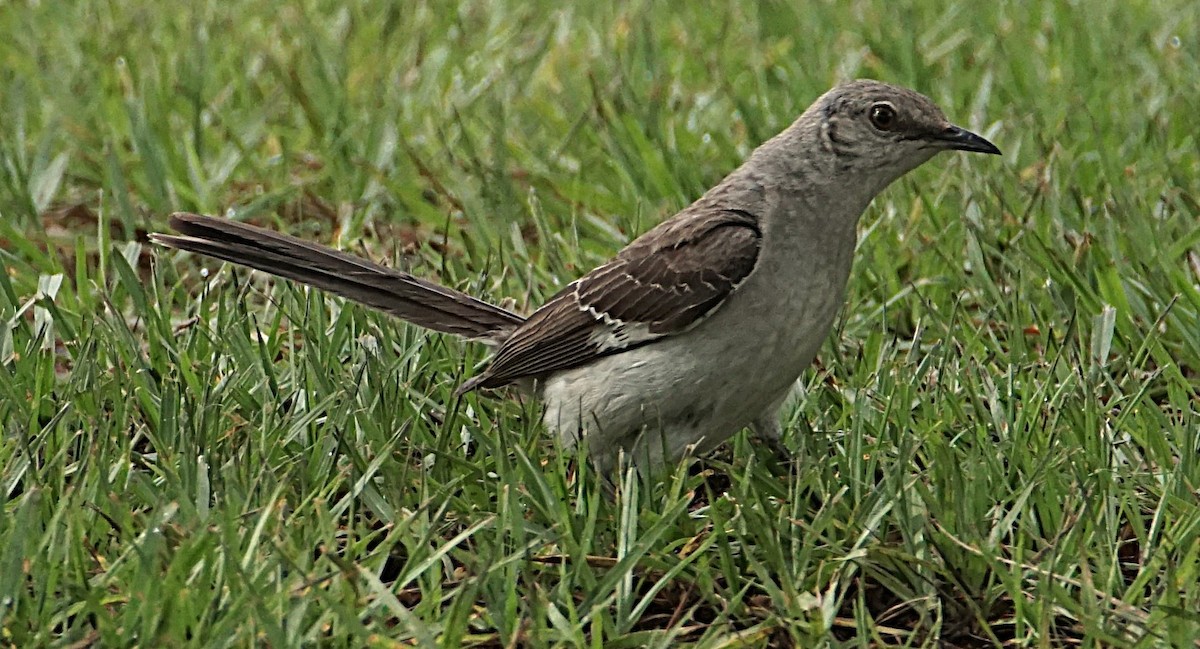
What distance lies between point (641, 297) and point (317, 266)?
97cm

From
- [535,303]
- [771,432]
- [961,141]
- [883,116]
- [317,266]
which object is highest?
[317,266]

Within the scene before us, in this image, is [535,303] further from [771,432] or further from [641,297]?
[771,432]

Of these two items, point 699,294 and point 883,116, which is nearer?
point 699,294

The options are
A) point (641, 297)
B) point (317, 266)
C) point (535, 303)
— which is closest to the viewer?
point (641, 297)

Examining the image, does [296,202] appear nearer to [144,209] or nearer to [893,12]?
[144,209]

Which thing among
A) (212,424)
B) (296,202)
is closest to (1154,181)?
(296,202)

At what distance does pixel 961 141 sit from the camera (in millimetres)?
4742

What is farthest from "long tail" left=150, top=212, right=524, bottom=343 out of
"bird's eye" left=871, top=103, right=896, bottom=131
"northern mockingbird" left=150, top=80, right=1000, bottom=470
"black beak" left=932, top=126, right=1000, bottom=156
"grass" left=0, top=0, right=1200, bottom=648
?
"black beak" left=932, top=126, right=1000, bottom=156

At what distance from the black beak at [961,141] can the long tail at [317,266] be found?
1.49m

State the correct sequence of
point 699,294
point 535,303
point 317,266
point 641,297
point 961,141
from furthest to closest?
1. point 535,303
2. point 317,266
3. point 961,141
4. point 641,297
5. point 699,294

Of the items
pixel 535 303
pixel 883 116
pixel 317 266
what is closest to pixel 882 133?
pixel 883 116

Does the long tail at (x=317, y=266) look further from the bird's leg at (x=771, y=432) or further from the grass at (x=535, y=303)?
the bird's leg at (x=771, y=432)

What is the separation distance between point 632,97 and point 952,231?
5.54 ft

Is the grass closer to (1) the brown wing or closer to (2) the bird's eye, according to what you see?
(1) the brown wing
